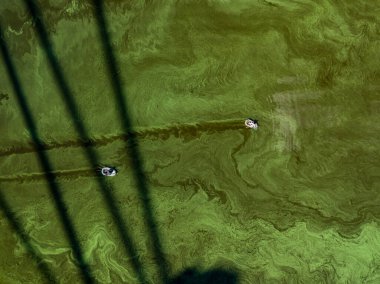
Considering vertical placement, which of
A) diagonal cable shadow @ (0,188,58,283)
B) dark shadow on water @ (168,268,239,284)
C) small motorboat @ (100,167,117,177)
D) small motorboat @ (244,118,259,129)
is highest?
small motorboat @ (244,118,259,129)

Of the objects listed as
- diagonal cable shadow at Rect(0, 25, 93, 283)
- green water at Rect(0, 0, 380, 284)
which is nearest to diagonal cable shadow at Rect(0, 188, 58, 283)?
green water at Rect(0, 0, 380, 284)

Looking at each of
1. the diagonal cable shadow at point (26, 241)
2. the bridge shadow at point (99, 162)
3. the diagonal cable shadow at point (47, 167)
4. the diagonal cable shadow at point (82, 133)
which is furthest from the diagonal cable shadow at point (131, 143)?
the diagonal cable shadow at point (26, 241)

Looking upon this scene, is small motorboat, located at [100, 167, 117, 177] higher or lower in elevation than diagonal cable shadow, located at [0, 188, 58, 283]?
higher

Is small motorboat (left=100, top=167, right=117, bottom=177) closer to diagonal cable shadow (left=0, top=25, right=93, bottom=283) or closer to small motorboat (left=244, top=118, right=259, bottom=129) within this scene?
diagonal cable shadow (left=0, top=25, right=93, bottom=283)

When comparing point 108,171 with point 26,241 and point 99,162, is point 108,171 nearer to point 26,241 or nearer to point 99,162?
point 99,162

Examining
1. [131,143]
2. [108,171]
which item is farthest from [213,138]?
[108,171]

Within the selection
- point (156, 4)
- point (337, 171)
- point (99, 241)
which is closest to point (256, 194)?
point (337, 171)

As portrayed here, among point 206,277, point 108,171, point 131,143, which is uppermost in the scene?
point 131,143
